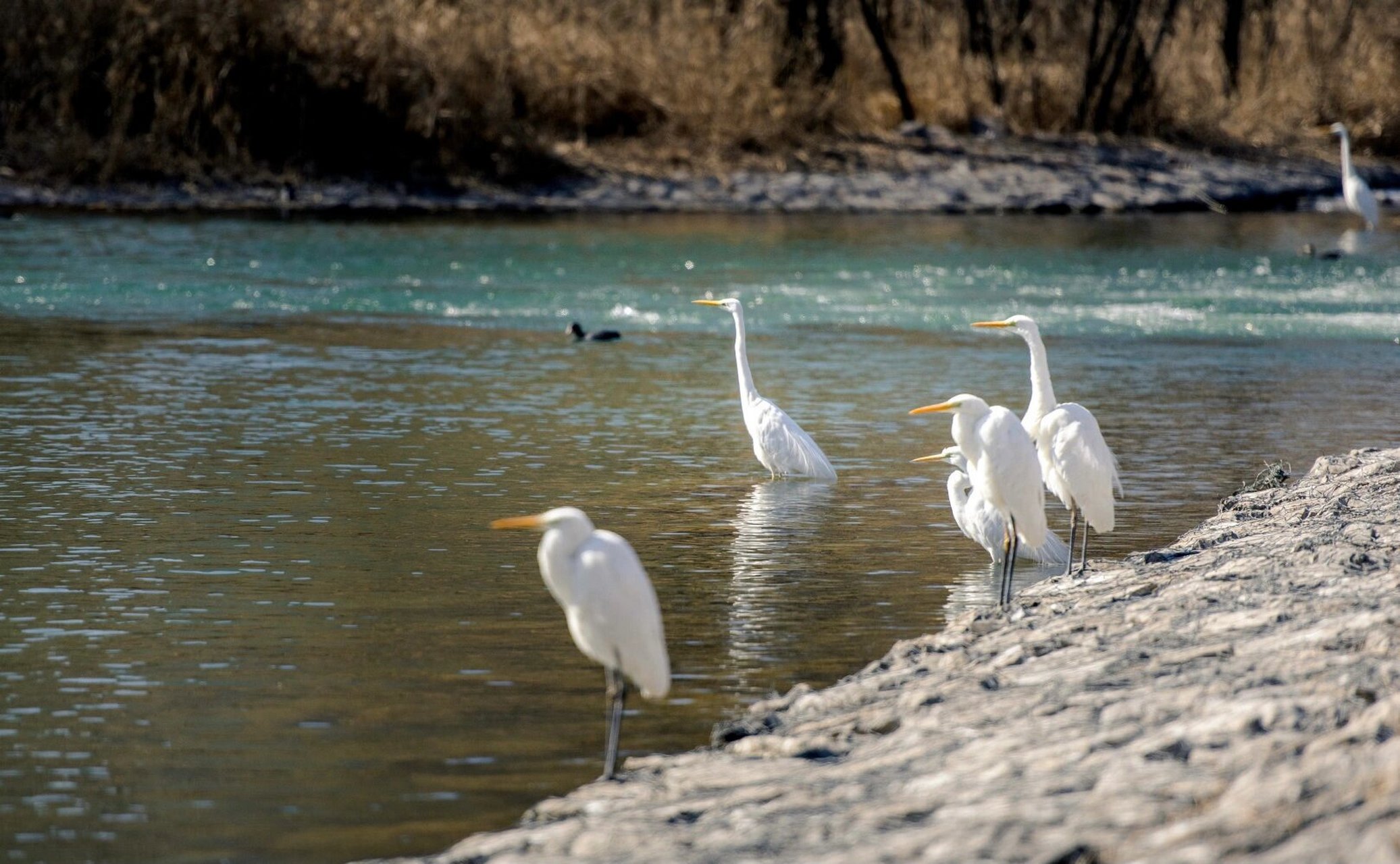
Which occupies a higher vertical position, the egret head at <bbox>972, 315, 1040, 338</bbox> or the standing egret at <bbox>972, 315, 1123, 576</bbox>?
the egret head at <bbox>972, 315, 1040, 338</bbox>

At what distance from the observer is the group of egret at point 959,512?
4.67 m

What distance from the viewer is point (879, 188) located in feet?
91.7

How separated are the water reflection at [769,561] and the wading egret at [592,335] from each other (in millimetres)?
5758

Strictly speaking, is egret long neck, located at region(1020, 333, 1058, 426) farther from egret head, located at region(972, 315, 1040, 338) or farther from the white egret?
the white egret

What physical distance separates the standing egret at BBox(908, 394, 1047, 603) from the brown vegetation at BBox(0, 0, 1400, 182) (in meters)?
21.7

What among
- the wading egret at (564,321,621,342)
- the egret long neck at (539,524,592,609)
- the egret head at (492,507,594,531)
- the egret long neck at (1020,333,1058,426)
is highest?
the egret long neck at (1020,333,1058,426)

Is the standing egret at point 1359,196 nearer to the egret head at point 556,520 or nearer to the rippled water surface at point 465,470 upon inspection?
the rippled water surface at point 465,470

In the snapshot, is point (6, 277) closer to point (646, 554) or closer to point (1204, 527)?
point (646, 554)

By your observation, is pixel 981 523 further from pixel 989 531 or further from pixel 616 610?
→ pixel 616 610

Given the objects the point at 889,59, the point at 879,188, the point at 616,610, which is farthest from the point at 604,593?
the point at 889,59

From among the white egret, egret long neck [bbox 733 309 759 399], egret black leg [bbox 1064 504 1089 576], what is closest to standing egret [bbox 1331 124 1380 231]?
egret long neck [bbox 733 309 759 399]

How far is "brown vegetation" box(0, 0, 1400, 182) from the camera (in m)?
26.9

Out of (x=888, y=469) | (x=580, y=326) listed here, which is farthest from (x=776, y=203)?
(x=888, y=469)

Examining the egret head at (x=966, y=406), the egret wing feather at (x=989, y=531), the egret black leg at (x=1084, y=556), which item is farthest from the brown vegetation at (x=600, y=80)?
the egret head at (x=966, y=406)
